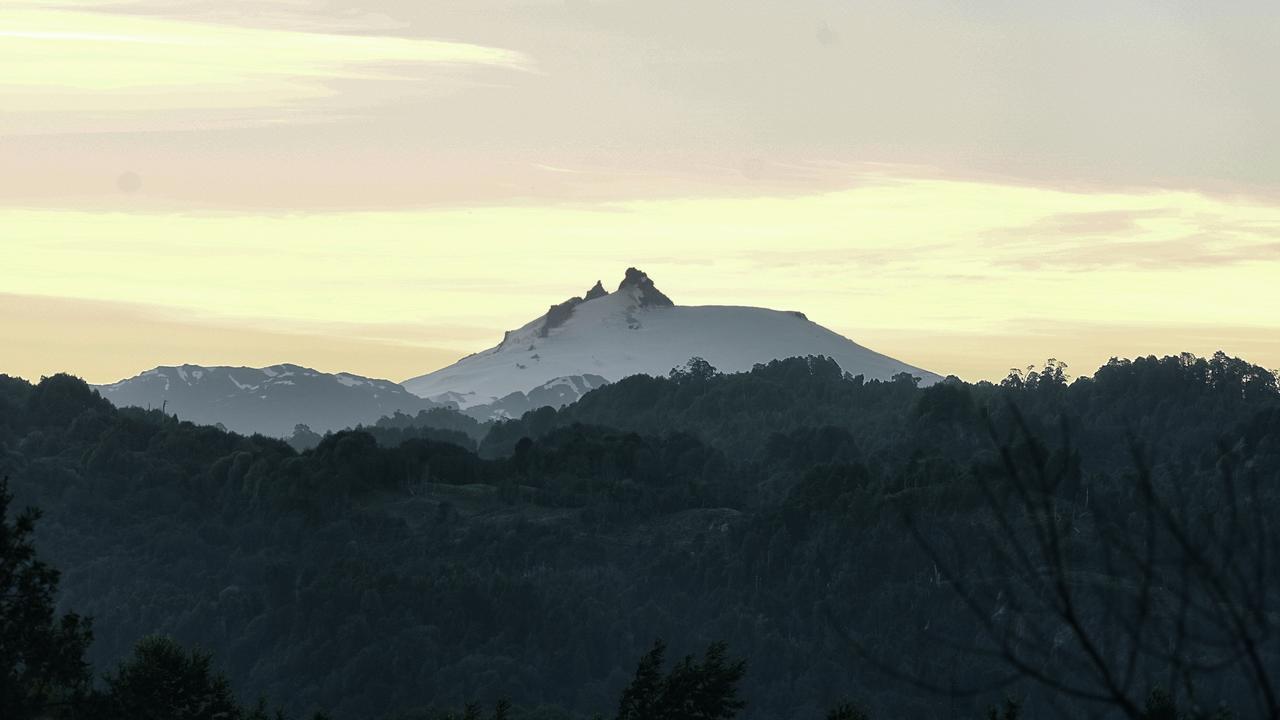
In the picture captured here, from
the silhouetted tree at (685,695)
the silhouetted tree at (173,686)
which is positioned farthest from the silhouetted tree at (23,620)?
the silhouetted tree at (685,695)

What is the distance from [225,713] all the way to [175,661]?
352 centimetres

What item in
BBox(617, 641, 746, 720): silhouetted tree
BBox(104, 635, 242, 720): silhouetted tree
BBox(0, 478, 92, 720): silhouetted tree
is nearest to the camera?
BBox(0, 478, 92, 720): silhouetted tree

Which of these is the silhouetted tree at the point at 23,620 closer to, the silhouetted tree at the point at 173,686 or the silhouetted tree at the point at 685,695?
the silhouetted tree at the point at 173,686

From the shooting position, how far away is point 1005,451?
11914mm

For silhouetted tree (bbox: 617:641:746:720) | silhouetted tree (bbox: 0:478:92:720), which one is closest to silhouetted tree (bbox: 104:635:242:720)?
silhouetted tree (bbox: 617:641:746:720)

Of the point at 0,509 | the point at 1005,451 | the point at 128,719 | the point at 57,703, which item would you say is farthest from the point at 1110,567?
the point at 128,719

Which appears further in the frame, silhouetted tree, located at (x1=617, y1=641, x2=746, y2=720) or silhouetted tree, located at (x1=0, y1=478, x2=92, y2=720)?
silhouetted tree, located at (x1=617, y1=641, x2=746, y2=720)

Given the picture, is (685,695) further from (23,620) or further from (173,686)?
(23,620)

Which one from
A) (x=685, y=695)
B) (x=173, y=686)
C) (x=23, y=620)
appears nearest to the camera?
(x=23, y=620)

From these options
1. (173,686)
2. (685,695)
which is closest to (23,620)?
(173,686)

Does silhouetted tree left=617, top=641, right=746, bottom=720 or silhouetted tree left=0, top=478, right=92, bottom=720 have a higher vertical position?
silhouetted tree left=0, top=478, right=92, bottom=720

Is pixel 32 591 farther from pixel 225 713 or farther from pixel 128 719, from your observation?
pixel 225 713

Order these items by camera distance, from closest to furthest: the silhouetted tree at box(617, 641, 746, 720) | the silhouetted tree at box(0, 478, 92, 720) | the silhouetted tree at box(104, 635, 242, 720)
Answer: the silhouetted tree at box(0, 478, 92, 720), the silhouetted tree at box(104, 635, 242, 720), the silhouetted tree at box(617, 641, 746, 720)

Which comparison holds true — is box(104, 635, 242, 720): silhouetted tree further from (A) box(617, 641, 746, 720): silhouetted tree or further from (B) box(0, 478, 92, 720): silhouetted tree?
(B) box(0, 478, 92, 720): silhouetted tree
